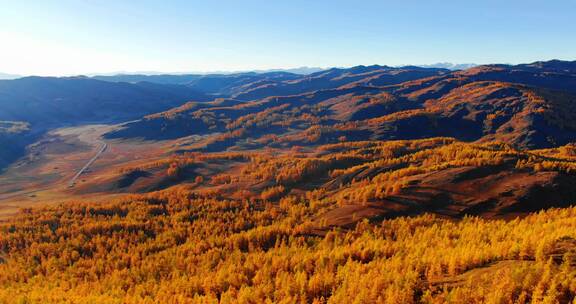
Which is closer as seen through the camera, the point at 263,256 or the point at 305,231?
the point at 263,256

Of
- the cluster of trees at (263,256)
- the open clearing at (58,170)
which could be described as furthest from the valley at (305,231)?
the open clearing at (58,170)

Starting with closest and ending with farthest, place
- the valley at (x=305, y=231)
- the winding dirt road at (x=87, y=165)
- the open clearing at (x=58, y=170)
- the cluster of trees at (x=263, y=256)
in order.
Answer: the cluster of trees at (x=263, y=256) → the valley at (x=305, y=231) → the open clearing at (x=58, y=170) → the winding dirt road at (x=87, y=165)

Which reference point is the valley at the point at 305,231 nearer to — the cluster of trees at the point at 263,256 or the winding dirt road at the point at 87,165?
the cluster of trees at the point at 263,256

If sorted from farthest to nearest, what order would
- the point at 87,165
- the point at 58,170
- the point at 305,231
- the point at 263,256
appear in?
the point at 87,165 → the point at 58,170 → the point at 305,231 → the point at 263,256

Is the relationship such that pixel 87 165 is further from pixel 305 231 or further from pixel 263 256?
pixel 263 256

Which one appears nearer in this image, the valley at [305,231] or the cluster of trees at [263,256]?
the cluster of trees at [263,256]

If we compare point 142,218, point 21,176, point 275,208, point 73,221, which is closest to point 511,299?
point 275,208

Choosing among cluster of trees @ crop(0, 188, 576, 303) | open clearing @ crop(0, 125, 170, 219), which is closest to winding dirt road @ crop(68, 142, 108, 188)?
open clearing @ crop(0, 125, 170, 219)

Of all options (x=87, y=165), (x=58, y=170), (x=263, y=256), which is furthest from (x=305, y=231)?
(x=58, y=170)

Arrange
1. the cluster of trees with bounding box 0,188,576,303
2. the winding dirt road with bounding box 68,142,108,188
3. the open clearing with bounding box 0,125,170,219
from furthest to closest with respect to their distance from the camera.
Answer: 1. the winding dirt road with bounding box 68,142,108,188
2. the open clearing with bounding box 0,125,170,219
3. the cluster of trees with bounding box 0,188,576,303

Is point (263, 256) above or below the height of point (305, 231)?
above

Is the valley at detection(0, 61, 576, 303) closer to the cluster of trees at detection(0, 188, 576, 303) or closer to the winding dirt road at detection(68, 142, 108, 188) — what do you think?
the cluster of trees at detection(0, 188, 576, 303)
